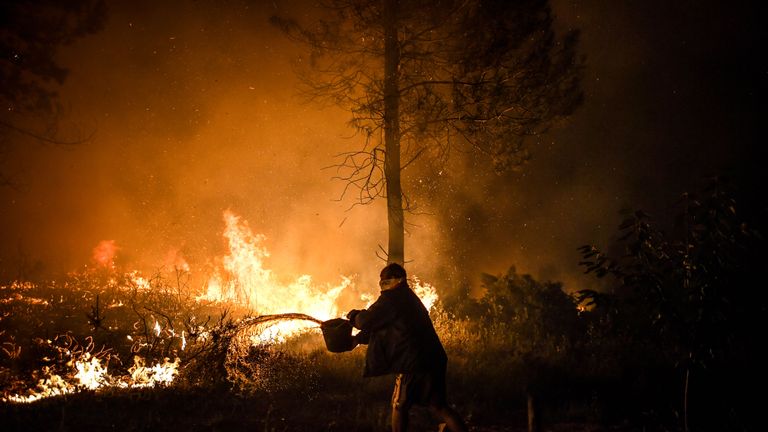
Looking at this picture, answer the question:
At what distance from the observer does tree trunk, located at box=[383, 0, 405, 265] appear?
991 cm

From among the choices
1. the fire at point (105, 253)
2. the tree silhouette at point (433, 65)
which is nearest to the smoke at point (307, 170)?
the fire at point (105, 253)

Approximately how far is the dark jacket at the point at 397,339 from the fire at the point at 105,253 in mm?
17789

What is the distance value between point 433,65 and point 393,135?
174cm

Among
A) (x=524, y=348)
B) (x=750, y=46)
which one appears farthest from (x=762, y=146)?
(x=524, y=348)

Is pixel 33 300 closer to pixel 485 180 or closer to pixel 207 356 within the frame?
pixel 207 356

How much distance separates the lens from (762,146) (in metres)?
19.1

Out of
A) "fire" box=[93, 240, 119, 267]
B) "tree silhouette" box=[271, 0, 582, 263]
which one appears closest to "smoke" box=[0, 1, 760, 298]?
"fire" box=[93, 240, 119, 267]

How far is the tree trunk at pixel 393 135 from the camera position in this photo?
9906mm

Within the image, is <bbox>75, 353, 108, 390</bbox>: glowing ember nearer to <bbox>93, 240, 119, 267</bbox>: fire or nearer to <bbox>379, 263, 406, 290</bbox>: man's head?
<bbox>379, 263, 406, 290</bbox>: man's head

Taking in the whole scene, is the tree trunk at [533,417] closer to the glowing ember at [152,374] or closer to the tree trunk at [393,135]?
the glowing ember at [152,374]

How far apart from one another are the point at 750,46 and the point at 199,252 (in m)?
22.4

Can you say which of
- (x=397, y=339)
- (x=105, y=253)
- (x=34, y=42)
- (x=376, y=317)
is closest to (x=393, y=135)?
(x=376, y=317)

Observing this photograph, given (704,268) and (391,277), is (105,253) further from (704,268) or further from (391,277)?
(704,268)

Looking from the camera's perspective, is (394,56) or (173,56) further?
(173,56)
